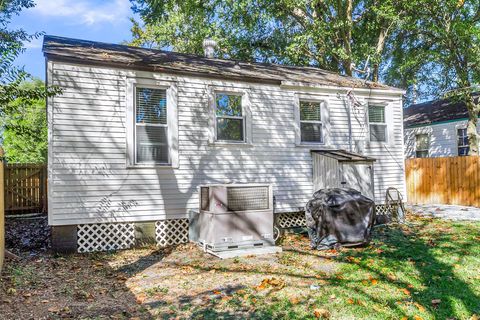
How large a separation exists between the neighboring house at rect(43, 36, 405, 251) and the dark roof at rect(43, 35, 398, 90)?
0.12 feet

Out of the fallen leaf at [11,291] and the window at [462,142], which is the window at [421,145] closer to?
the window at [462,142]

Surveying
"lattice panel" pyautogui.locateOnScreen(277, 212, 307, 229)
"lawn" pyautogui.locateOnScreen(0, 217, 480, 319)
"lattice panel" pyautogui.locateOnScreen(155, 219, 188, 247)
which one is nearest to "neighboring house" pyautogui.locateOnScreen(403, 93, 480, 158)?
"lattice panel" pyautogui.locateOnScreen(277, 212, 307, 229)

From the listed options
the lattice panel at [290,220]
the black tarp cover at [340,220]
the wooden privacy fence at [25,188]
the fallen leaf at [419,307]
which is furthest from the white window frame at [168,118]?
the wooden privacy fence at [25,188]

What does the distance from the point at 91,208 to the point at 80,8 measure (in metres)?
11.6

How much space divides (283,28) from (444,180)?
11533 mm

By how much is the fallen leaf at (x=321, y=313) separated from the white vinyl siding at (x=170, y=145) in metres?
4.99

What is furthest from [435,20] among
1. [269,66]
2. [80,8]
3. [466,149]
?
[80,8]

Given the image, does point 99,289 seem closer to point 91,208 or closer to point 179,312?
point 179,312

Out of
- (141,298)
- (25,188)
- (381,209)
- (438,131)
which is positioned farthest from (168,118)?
(438,131)

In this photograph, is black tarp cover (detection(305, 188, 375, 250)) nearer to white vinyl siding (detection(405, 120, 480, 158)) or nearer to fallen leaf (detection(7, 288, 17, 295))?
fallen leaf (detection(7, 288, 17, 295))

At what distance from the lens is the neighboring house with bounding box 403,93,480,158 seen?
1830cm

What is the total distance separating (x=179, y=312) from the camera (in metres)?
4.42

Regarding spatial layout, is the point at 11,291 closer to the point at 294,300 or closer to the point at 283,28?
the point at 294,300

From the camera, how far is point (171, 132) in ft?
29.0
